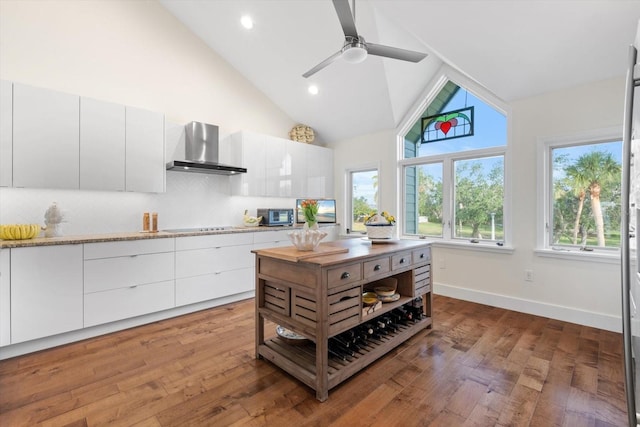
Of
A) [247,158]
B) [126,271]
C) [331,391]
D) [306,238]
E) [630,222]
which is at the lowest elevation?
[331,391]

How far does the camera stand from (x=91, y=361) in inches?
90.3

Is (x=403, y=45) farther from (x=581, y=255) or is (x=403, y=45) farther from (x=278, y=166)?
(x=581, y=255)

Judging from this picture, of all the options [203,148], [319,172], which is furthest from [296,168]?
[203,148]

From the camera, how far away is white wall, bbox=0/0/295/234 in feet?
9.54

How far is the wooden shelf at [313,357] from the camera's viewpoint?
6.27 feet

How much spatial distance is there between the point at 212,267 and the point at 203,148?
62.2 inches

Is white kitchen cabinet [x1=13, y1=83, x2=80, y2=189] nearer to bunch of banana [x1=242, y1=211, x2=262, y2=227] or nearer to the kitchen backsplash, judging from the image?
the kitchen backsplash

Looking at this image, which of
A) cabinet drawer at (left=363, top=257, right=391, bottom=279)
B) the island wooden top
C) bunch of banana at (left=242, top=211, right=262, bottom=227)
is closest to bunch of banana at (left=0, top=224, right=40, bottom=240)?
the island wooden top

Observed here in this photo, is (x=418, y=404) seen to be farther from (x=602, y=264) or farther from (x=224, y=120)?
(x=224, y=120)

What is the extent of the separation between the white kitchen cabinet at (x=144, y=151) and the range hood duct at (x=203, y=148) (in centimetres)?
25

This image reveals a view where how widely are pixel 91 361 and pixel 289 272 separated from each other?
1793 mm

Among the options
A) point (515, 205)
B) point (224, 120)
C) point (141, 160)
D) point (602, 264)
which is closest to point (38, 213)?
point (141, 160)

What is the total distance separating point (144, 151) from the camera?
10.9 ft

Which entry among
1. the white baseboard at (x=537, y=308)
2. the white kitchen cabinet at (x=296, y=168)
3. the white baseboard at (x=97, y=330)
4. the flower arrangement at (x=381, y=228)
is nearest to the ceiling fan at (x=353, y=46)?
the flower arrangement at (x=381, y=228)
